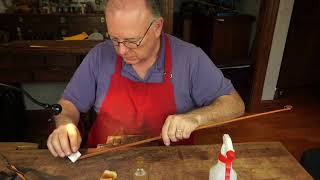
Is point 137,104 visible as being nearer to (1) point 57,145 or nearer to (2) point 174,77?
(2) point 174,77

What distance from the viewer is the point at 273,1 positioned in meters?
3.13

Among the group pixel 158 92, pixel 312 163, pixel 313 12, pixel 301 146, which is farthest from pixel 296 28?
pixel 158 92

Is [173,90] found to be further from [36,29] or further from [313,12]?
[313,12]

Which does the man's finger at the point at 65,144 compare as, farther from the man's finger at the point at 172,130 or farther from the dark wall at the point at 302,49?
the dark wall at the point at 302,49

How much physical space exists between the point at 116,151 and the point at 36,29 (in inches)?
103

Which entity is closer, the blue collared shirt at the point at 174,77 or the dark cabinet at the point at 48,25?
the blue collared shirt at the point at 174,77

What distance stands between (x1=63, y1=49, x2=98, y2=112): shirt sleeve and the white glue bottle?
2.55 feet

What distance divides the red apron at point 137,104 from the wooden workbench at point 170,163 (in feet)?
0.92

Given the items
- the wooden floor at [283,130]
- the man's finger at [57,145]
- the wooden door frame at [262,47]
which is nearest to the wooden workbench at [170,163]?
the man's finger at [57,145]

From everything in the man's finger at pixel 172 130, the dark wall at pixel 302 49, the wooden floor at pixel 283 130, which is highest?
the man's finger at pixel 172 130

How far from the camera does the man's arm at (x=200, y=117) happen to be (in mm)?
1146

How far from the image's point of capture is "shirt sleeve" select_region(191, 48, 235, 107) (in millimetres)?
1465

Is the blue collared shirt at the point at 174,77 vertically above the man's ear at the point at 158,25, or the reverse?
the man's ear at the point at 158,25

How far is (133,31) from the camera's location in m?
1.23
